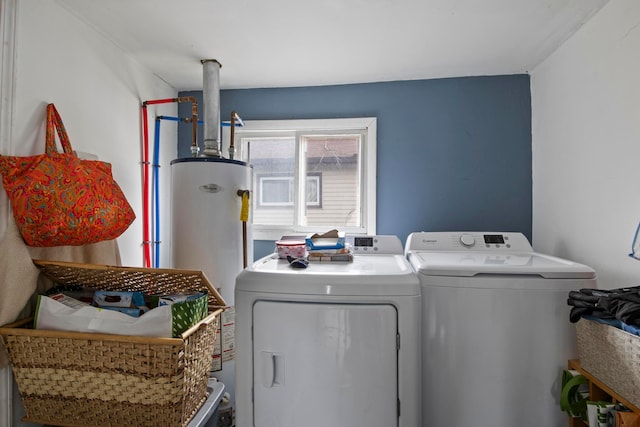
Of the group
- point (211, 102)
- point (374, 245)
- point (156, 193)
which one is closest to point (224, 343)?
point (374, 245)

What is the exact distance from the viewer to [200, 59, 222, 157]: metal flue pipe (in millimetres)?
2037

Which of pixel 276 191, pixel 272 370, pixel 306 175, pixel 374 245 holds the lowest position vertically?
pixel 272 370

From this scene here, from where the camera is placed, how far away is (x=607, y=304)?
103cm

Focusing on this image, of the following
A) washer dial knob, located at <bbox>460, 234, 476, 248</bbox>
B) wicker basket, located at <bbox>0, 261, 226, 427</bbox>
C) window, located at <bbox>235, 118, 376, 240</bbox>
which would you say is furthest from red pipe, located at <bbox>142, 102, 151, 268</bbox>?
washer dial knob, located at <bbox>460, 234, 476, 248</bbox>

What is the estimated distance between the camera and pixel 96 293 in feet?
4.29

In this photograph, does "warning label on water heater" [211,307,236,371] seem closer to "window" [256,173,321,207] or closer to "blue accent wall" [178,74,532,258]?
"window" [256,173,321,207]

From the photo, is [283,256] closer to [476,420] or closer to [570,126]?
[476,420]

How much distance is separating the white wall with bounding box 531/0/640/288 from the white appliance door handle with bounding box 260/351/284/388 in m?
1.49

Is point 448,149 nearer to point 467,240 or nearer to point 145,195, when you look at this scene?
point 467,240

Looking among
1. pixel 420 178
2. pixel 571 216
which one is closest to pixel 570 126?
pixel 571 216

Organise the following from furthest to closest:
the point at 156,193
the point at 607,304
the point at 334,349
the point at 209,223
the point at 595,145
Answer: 1. the point at 156,193
2. the point at 209,223
3. the point at 595,145
4. the point at 334,349
5. the point at 607,304

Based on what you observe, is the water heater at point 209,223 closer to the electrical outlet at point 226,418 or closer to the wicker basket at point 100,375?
the electrical outlet at point 226,418

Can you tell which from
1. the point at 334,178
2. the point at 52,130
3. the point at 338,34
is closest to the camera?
the point at 52,130

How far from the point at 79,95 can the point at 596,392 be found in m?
2.61
